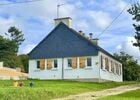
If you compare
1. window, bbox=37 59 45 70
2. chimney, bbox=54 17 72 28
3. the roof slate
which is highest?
chimney, bbox=54 17 72 28

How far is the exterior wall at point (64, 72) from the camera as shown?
55188mm

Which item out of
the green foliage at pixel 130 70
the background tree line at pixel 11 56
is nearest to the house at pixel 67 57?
the green foliage at pixel 130 70

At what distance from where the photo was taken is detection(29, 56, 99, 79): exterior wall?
55.2 metres

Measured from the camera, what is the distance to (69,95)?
31.9 m

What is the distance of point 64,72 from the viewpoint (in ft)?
186

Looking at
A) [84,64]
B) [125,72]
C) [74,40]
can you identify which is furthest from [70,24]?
[125,72]

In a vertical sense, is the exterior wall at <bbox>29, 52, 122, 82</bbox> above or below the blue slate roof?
below

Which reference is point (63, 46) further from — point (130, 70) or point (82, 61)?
point (130, 70)

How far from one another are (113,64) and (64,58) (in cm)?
983

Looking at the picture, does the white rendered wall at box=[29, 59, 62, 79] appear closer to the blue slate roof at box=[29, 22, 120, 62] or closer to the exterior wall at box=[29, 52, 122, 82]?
the exterior wall at box=[29, 52, 122, 82]

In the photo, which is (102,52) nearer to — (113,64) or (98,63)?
(98,63)

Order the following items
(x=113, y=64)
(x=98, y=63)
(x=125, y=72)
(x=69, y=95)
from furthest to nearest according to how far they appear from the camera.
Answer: (x=125, y=72) → (x=113, y=64) → (x=98, y=63) → (x=69, y=95)

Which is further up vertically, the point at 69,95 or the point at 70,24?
the point at 70,24

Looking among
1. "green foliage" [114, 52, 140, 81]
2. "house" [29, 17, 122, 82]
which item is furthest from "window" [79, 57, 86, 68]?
"green foliage" [114, 52, 140, 81]
